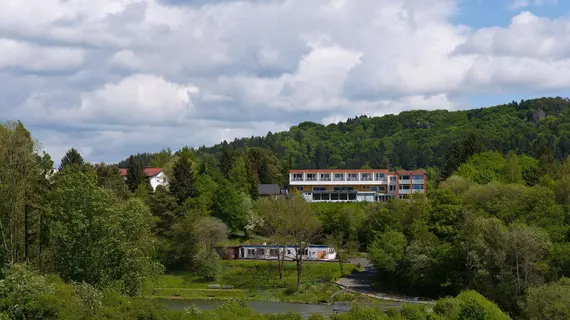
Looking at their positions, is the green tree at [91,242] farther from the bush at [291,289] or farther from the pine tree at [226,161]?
the pine tree at [226,161]

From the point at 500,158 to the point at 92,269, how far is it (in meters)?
58.5

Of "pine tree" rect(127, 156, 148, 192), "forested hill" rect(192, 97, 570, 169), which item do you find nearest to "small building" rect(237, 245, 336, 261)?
"pine tree" rect(127, 156, 148, 192)

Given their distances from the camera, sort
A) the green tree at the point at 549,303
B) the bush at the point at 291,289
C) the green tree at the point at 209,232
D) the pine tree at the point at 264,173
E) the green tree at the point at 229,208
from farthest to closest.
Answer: the pine tree at the point at 264,173
the green tree at the point at 229,208
the green tree at the point at 209,232
the bush at the point at 291,289
the green tree at the point at 549,303

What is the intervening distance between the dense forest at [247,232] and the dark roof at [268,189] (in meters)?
2.32

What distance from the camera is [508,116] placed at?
574 ft

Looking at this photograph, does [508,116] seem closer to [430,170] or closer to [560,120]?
[560,120]

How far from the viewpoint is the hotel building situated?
94.9 metres

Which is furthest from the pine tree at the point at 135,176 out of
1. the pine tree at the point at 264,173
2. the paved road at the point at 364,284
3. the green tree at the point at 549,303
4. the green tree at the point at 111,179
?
the green tree at the point at 549,303

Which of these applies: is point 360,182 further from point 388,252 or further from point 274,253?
point 388,252

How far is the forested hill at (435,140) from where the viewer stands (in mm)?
139000

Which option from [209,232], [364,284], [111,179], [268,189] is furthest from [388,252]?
[268,189]

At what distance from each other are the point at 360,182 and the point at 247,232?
25.0 meters

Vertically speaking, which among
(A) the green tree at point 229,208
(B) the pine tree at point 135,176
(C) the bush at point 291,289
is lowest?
(C) the bush at point 291,289

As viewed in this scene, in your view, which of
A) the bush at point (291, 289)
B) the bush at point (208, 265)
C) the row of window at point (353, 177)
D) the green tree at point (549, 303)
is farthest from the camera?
the row of window at point (353, 177)
